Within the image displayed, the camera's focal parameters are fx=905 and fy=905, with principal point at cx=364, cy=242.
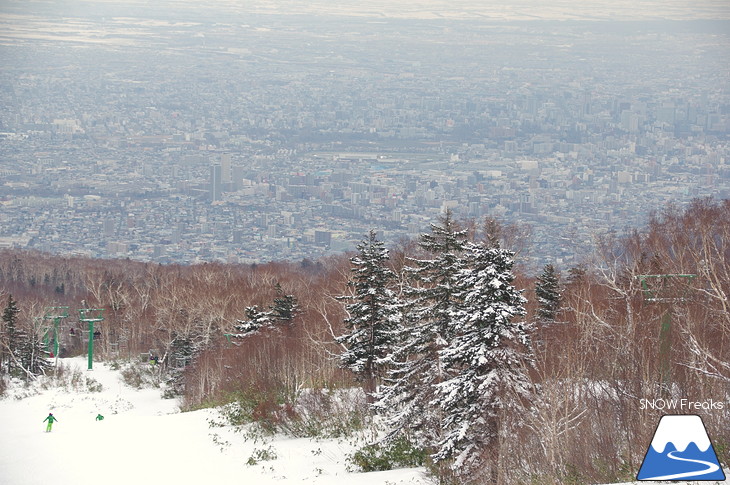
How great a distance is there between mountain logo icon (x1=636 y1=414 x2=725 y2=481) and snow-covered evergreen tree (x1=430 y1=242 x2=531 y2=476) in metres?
2.57

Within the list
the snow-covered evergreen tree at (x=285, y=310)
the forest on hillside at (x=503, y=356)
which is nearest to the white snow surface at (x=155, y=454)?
the forest on hillside at (x=503, y=356)

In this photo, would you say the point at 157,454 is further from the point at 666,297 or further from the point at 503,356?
the point at 666,297

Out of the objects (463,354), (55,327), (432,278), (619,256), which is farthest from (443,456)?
(55,327)

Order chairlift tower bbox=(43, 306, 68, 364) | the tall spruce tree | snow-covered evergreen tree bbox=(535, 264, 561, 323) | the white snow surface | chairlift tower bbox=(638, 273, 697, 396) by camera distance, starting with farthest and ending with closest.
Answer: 1. chairlift tower bbox=(43, 306, 68, 364)
2. snow-covered evergreen tree bbox=(535, 264, 561, 323)
3. the white snow surface
4. chairlift tower bbox=(638, 273, 697, 396)
5. the tall spruce tree

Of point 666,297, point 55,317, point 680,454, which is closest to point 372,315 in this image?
point 666,297

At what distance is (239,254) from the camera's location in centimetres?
12625

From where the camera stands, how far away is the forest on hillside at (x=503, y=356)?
43.1 ft

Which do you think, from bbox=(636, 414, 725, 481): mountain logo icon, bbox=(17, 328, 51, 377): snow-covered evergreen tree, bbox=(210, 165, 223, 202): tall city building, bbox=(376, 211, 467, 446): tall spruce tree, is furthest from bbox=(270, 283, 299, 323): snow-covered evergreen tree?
bbox=(210, 165, 223, 202): tall city building

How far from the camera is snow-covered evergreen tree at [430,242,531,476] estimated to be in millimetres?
13188

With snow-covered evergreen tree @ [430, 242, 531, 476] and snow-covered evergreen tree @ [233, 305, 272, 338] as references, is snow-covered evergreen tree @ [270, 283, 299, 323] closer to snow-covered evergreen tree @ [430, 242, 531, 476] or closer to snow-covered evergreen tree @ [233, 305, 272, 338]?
snow-covered evergreen tree @ [233, 305, 272, 338]

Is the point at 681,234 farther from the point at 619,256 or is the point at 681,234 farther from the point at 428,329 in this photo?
the point at 428,329

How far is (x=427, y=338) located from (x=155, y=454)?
8355 mm

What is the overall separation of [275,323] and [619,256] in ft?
35.1

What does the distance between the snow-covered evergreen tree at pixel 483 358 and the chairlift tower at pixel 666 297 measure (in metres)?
2.81
